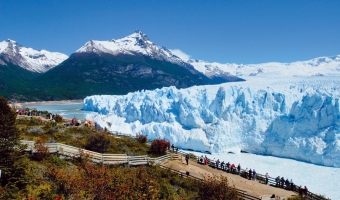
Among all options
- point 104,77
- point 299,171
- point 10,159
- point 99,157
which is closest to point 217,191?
point 10,159

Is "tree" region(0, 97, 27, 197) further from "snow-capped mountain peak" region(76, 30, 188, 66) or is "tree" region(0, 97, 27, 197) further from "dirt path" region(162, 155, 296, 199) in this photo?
"snow-capped mountain peak" region(76, 30, 188, 66)

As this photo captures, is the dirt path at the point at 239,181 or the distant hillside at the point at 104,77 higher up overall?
the distant hillside at the point at 104,77

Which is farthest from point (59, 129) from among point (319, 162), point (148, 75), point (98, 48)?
point (98, 48)

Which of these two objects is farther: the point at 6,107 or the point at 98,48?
the point at 98,48

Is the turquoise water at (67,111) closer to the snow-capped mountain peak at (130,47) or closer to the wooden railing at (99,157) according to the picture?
the wooden railing at (99,157)

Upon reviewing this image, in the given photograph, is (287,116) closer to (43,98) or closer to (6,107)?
(6,107)

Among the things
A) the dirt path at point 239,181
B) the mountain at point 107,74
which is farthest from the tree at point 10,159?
the mountain at point 107,74

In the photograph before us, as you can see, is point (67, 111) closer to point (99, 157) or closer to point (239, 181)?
point (99, 157)
